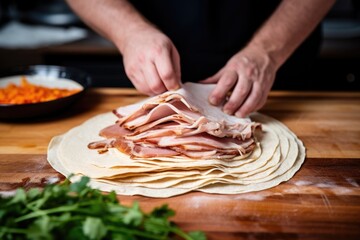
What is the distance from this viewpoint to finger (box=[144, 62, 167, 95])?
1579mm

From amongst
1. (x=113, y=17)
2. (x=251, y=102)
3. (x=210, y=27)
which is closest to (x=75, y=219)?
(x=251, y=102)

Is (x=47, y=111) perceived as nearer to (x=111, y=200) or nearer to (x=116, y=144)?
(x=116, y=144)

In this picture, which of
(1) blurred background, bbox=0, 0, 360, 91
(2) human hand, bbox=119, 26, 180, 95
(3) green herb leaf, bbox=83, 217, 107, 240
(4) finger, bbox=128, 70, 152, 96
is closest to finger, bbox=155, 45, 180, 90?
(2) human hand, bbox=119, 26, 180, 95

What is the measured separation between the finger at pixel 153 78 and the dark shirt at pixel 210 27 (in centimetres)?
66

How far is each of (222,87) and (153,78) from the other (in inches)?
10.8

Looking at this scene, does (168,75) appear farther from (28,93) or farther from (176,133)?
(28,93)

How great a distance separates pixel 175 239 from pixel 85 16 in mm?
1320

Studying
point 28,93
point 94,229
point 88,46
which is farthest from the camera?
point 88,46

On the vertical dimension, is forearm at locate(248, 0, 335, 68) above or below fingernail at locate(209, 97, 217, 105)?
above

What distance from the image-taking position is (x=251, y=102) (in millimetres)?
1687

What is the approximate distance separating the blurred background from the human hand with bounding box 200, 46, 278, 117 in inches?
46.8

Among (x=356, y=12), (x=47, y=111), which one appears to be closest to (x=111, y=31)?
(x=47, y=111)

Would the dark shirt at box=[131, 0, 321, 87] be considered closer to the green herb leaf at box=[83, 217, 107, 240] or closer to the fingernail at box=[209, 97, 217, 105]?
the fingernail at box=[209, 97, 217, 105]

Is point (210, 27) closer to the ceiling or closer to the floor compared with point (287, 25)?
closer to the floor
